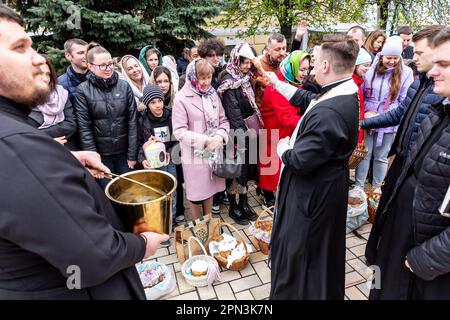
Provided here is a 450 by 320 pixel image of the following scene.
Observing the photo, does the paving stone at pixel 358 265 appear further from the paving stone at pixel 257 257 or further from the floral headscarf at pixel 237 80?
the floral headscarf at pixel 237 80

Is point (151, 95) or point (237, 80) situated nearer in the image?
point (151, 95)

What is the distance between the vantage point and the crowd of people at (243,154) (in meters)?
Answer: 1.02

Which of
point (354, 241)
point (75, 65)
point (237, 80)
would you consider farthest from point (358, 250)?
point (75, 65)

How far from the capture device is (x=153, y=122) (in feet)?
11.8

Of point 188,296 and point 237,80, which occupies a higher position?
point 237,80

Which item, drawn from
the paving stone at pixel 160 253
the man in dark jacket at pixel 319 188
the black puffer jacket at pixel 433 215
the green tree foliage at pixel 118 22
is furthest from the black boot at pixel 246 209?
the green tree foliage at pixel 118 22

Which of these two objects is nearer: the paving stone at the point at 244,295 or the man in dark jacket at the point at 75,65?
the paving stone at the point at 244,295

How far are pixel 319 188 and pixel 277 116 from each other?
5.64 ft

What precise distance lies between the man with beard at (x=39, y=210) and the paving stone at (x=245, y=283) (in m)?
1.93

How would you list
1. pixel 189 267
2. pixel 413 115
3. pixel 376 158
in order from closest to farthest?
pixel 413 115 < pixel 189 267 < pixel 376 158

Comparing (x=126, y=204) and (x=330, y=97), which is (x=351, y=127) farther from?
(x=126, y=204)

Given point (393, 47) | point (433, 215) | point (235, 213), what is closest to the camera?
point (433, 215)

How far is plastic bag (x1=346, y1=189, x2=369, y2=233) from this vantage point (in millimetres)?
3721

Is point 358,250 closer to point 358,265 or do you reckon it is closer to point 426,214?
point 358,265
